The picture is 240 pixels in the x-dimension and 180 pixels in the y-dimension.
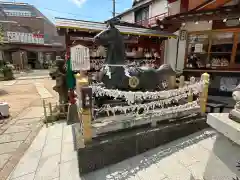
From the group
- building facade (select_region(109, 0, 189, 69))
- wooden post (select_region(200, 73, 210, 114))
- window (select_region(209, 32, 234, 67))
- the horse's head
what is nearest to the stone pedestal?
wooden post (select_region(200, 73, 210, 114))

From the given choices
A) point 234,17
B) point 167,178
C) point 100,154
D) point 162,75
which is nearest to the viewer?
point 167,178

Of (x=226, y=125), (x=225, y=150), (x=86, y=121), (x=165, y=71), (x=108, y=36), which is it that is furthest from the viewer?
(x=165, y=71)

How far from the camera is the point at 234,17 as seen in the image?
5191mm

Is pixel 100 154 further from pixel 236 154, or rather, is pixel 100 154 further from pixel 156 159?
pixel 236 154

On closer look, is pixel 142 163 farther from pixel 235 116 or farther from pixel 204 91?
pixel 204 91

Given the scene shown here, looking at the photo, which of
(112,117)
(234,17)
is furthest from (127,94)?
(234,17)

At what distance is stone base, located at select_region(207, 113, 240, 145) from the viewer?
147 centimetres

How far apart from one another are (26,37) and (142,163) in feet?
74.4

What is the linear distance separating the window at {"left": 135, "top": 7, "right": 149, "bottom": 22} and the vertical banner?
30.6ft

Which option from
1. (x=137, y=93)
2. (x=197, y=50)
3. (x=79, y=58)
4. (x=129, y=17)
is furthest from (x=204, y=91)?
(x=129, y=17)

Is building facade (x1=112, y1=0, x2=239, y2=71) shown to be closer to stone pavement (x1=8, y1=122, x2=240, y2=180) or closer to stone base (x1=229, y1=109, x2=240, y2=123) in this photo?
stone pavement (x1=8, y1=122, x2=240, y2=180)

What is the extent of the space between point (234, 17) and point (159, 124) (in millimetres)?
4874

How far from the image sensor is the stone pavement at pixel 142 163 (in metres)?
2.40

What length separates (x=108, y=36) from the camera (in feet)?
11.0
